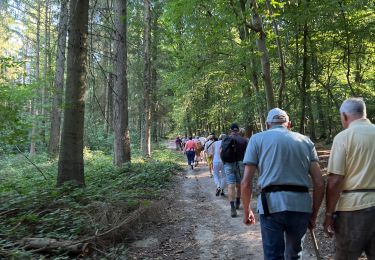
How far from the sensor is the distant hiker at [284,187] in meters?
3.64

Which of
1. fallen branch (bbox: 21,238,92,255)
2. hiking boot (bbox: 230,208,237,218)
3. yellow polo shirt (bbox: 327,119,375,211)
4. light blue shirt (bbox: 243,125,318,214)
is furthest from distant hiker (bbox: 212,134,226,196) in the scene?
yellow polo shirt (bbox: 327,119,375,211)

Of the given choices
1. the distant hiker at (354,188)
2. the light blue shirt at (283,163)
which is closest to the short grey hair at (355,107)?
the distant hiker at (354,188)

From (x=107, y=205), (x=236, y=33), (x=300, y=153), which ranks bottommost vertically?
(x=107, y=205)

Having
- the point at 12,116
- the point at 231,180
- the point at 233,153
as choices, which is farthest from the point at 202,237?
the point at 12,116

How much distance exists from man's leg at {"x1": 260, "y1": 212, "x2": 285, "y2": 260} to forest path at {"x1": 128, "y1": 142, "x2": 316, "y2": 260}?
2.43m

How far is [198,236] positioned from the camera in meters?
→ 7.24

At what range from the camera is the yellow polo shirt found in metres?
3.39

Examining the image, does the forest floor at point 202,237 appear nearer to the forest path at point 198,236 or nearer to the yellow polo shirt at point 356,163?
the forest path at point 198,236

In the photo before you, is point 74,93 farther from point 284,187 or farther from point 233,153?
point 284,187

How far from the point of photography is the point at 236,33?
21.8 m

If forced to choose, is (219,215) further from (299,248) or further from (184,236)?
(299,248)

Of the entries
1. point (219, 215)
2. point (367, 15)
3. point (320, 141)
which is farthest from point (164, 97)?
point (219, 215)

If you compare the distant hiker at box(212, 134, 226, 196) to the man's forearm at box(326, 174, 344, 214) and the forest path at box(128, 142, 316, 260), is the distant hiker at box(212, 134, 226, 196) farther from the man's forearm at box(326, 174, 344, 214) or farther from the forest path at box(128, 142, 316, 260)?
the man's forearm at box(326, 174, 344, 214)

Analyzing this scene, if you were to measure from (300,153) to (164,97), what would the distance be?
35.4m
